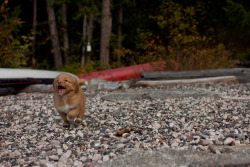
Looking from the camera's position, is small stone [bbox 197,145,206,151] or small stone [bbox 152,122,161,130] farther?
small stone [bbox 152,122,161,130]

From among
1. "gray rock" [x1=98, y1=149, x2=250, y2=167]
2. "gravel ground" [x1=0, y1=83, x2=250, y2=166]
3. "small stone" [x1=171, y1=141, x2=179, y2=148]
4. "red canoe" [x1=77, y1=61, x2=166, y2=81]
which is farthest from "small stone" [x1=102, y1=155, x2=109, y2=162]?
"red canoe" [x1=77, y1=61, x2=166, y2=81]

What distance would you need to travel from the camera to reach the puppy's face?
10.1 feet

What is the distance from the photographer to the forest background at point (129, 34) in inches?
342

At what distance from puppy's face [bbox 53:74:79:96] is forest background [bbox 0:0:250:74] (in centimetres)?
523

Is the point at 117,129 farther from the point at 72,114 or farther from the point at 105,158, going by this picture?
the point at 105,158

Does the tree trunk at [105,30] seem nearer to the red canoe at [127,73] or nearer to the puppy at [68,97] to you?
the red canoe at [127,73]

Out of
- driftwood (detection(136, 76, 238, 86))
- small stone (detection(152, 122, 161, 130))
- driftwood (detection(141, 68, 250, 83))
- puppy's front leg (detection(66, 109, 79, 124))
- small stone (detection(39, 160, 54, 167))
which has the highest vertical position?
driftwood (detection(141, 68, 250, 83))

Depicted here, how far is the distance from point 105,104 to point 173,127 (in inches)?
66.4

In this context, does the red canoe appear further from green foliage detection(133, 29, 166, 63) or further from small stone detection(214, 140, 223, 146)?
small stone detection(214, 140, 223, 146)

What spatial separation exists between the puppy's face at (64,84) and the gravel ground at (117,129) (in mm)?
559

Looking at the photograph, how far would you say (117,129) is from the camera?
348cm

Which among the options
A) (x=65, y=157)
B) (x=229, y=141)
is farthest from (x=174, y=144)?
(x=65, y=157)

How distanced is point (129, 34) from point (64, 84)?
32.4ft

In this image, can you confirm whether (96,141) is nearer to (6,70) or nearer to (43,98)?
(43,98)
